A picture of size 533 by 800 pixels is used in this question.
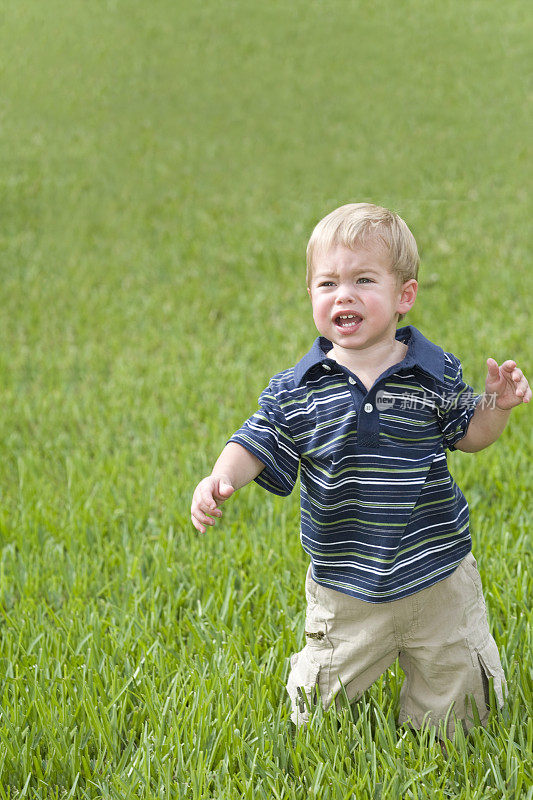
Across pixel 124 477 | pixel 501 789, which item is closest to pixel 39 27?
pixel 124 477

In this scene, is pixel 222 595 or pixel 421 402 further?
pixel 222 595

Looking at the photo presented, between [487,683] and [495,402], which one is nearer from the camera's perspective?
[495,402]

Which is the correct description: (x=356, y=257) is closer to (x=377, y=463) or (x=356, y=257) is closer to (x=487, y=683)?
(x=377, y=463)

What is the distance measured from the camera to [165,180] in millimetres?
9219

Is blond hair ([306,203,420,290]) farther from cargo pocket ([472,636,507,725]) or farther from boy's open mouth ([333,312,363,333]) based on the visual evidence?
cargo pocket ([472,636,507,725])

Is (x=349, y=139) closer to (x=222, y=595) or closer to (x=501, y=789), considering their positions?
(x=222, y=595)

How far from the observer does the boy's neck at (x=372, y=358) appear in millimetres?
1851

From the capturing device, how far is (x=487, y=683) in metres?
2.00

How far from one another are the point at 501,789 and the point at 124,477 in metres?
2.33

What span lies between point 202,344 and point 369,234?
3681 millimetres

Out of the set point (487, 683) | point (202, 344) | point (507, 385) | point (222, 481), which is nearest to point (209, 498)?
point (222, 481)

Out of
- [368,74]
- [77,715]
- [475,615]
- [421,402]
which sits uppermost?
[368,74]

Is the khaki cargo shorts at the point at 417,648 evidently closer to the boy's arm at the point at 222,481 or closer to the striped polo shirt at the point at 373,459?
the striped polo shirt at the point at 373,459

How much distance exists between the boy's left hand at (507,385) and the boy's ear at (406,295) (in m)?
0.22
